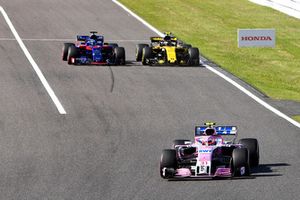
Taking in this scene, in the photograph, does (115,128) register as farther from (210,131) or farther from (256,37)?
(256,37)

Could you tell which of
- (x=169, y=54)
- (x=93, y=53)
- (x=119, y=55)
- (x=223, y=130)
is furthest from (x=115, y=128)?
(x=169, y=54)

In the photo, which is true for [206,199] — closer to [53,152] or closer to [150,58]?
[53,152]

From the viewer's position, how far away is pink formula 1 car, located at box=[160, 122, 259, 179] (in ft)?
72.0

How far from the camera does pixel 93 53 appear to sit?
128ft

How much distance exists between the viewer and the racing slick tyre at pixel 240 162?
21812 millimetres

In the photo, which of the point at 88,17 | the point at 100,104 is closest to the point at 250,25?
the point at 88,17

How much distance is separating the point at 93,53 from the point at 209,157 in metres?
17.6

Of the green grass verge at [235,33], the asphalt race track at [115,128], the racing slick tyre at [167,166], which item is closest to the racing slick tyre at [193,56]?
the asphalt race track at [115,128]

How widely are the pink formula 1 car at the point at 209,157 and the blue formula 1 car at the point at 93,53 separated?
15.9 m

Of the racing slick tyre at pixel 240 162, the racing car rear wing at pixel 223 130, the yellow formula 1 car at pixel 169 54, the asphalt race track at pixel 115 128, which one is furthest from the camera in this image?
the yellow formula 1 car at pixel 169 54

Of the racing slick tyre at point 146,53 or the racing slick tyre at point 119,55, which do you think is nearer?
the racing slick tyre at point 119,55

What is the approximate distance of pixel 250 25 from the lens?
51.9 meters

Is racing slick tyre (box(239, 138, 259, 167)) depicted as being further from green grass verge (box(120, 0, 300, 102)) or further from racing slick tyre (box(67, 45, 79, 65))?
racing slick tyre (box(67, 45, 79, 65))

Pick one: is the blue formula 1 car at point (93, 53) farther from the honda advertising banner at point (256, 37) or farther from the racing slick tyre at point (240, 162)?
the racing slick tyre at point (240, 162)
